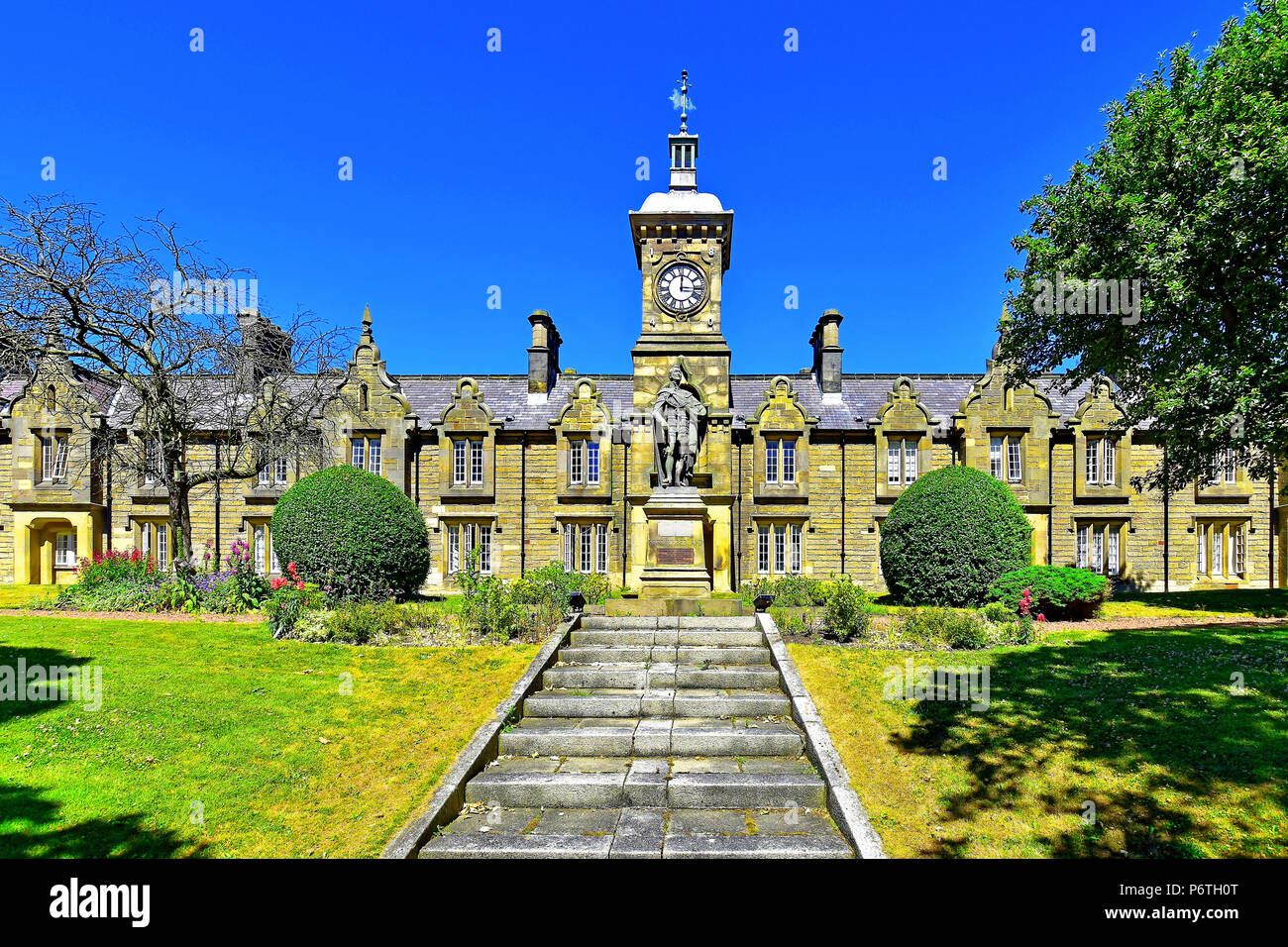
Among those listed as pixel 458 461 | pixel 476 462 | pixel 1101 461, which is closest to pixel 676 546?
pixel 476 462

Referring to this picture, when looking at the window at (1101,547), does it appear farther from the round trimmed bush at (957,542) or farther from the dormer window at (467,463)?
the dormer window at (467,463)

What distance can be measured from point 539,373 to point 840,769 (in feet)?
86.6

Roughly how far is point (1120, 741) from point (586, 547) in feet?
75.1

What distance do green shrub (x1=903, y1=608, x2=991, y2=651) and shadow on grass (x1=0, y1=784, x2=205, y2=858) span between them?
1202 cm

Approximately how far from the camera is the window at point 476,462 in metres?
29.8

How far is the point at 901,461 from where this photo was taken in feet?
95.9

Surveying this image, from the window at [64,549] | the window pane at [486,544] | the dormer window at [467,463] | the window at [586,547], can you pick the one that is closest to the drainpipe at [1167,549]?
the window at [586,547]

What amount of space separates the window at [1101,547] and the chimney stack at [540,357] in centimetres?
2493

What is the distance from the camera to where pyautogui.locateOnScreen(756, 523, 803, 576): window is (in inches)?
1136

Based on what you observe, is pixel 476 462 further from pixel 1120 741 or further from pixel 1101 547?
pixel 1101 547

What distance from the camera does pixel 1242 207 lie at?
51.2 feet

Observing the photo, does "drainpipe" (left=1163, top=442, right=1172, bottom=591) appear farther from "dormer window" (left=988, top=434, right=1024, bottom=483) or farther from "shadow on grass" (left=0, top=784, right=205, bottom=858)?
"shadow on grass" (left=0, top=784, right=205, bottom=858)

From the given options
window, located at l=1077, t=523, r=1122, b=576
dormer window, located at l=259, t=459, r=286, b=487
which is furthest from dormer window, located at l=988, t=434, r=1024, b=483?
dormer window, located at l=259, t=459, r=286, b=487
